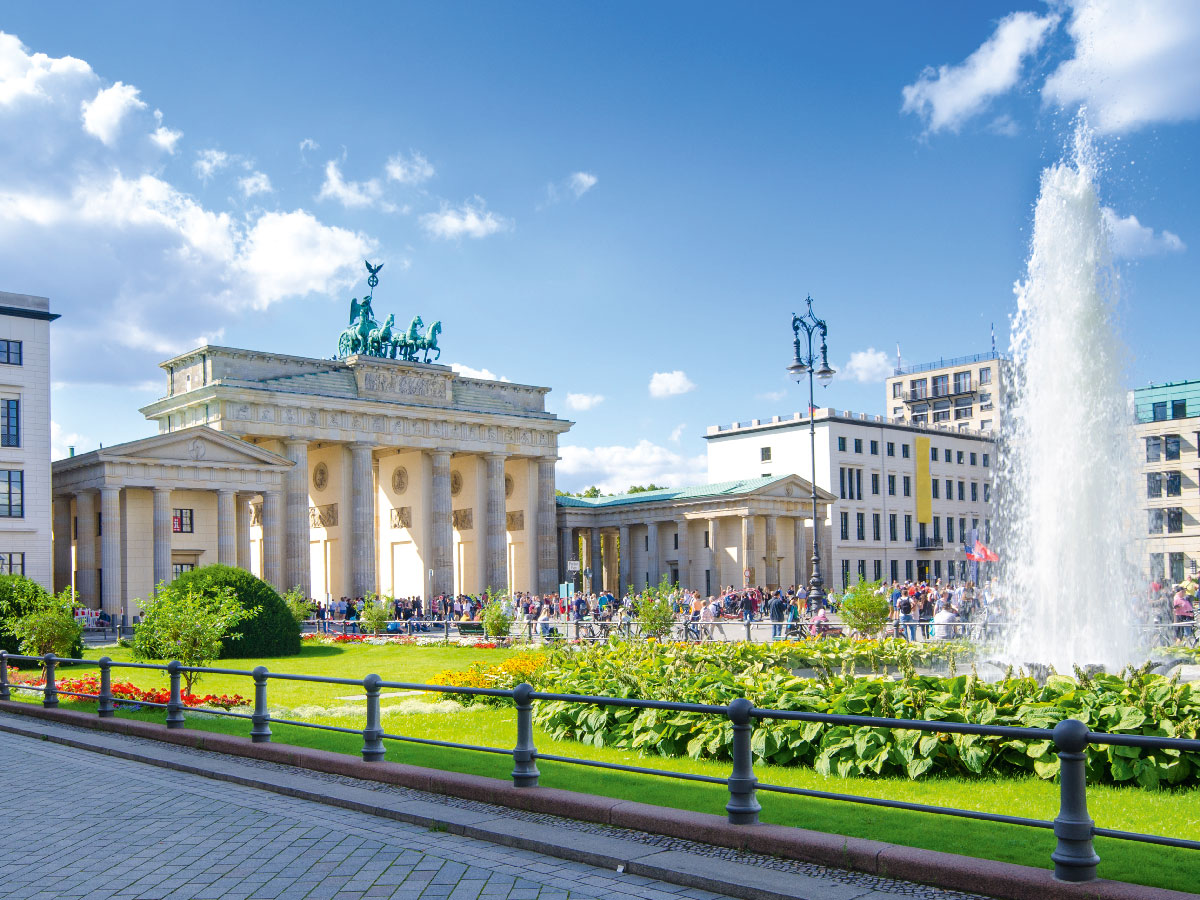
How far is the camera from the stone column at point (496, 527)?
7731 centimetres

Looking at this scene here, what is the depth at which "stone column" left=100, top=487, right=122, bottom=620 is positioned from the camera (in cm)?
5306

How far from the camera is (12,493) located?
162 ft

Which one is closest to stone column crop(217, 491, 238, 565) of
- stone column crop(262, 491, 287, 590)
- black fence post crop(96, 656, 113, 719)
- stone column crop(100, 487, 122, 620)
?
stone column crop(262, 491, 287, 590)

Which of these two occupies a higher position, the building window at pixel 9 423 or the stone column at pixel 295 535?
the building window at pixel 9 423

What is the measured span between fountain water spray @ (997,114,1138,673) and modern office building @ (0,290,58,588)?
141 feet

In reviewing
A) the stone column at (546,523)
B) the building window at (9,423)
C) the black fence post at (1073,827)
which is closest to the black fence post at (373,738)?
the black fence post at (1073,827)

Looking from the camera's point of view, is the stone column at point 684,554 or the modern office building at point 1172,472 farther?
the modern office building at point 1172,472

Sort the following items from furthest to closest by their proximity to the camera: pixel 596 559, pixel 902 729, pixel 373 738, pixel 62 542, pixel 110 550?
pixel 596 559
pixel 62 542
pixel 110 550
pixel 373 738
pixel 902 729

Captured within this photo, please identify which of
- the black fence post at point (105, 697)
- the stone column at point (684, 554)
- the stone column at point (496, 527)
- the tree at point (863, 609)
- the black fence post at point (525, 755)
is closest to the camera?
the black fence post at point (525, 755)

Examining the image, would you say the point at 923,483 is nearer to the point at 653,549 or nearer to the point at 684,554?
the point at 684,554

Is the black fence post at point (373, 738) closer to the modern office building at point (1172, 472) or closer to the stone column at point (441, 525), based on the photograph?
the stone column at point (441, 525)

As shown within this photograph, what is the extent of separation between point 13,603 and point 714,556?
60022 mm

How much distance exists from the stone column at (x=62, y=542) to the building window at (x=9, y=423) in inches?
319

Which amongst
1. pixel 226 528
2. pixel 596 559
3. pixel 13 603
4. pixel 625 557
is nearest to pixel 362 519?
pixel 226 528
